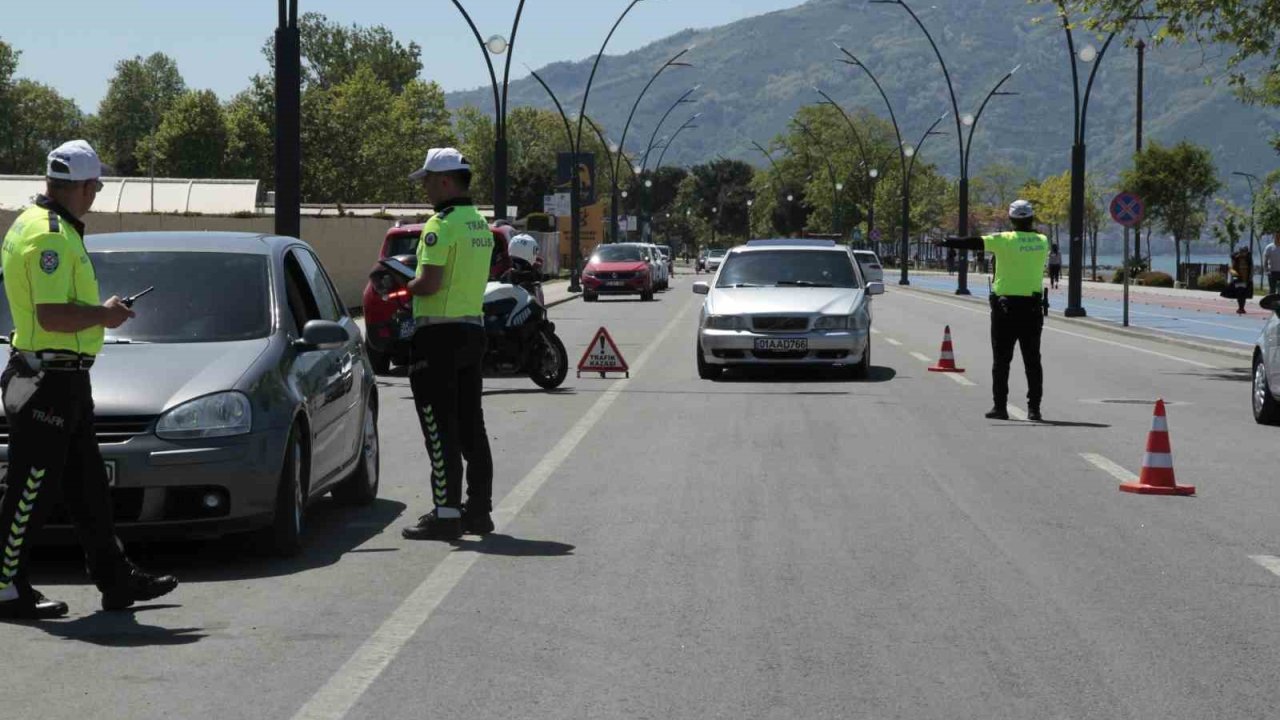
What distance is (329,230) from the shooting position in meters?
42.2

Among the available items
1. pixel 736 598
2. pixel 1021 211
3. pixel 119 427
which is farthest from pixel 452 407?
pixel 1021 211

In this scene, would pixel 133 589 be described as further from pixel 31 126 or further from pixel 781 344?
pixel 31 126

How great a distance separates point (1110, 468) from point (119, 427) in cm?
693

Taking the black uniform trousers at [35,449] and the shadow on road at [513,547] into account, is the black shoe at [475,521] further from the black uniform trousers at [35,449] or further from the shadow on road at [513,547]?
the black uniform trousers at [35,449]

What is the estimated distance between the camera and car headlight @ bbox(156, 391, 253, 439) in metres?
8.29

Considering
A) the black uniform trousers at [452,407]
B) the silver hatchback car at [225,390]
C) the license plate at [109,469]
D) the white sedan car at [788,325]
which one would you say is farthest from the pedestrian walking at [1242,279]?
the license plate at [109,469]

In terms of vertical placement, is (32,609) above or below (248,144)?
below

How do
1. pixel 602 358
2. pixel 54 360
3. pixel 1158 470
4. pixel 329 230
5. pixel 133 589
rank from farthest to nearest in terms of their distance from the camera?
pixel 329 230 → pixel 602 358 → pixel 1158 470 → pixel 133 589 → pixel 54 360

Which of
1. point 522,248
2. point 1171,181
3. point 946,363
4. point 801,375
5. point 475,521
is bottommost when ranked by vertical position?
point 801,375

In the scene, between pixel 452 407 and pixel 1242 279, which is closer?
pixel 452 407

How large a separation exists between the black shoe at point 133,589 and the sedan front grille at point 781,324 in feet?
46.5

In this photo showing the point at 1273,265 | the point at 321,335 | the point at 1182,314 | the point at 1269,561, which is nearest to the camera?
the point at 1269,561

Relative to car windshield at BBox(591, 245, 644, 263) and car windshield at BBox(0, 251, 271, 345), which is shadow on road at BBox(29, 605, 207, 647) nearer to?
car windshield at BBox(0, 251, 271, 345)

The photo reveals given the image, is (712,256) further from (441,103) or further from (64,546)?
(64,546)
